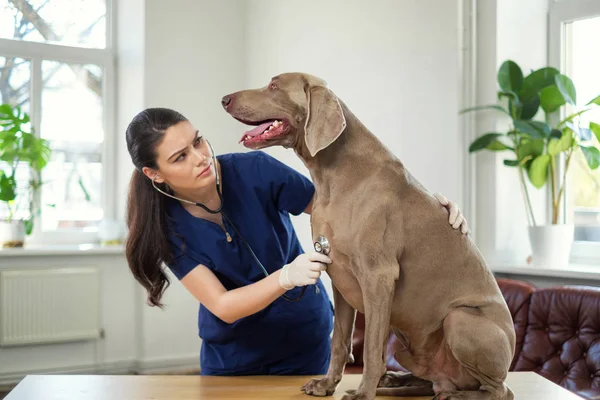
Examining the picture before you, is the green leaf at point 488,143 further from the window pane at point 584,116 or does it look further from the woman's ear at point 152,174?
the woman's ear at point 152,174

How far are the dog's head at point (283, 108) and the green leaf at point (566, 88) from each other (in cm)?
201

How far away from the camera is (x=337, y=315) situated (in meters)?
1.51

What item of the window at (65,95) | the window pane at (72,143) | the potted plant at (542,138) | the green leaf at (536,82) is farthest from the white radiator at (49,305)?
the green leaf at (536,82)

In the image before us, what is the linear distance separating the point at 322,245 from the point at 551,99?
2.10 m

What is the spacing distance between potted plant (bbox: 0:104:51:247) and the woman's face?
112 inches

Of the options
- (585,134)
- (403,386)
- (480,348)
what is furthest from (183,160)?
(585,134)

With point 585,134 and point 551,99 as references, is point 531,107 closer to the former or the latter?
point 551,99

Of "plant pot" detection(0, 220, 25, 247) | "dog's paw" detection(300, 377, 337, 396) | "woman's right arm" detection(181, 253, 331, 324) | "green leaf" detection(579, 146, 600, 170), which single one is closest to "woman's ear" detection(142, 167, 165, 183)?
"woman's right arm" detection(181, 253, 331, 324)

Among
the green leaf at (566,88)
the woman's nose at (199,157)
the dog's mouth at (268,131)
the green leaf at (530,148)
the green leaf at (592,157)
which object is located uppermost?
the green leaf at (566,88)

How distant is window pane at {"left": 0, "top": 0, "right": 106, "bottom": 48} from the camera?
15.5 feet

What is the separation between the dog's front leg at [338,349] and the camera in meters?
1.48

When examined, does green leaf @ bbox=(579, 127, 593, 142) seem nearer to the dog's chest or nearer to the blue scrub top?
the blue scrub top

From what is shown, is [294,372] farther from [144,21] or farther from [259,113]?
[144,21]

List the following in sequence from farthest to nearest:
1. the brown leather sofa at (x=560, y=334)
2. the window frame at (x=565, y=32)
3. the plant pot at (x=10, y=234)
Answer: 1. the plant pot at (x=10, y=234)
2. the window frame at (x=565, y=32)
3. the brown leather sofa at (x=560, y=334)
